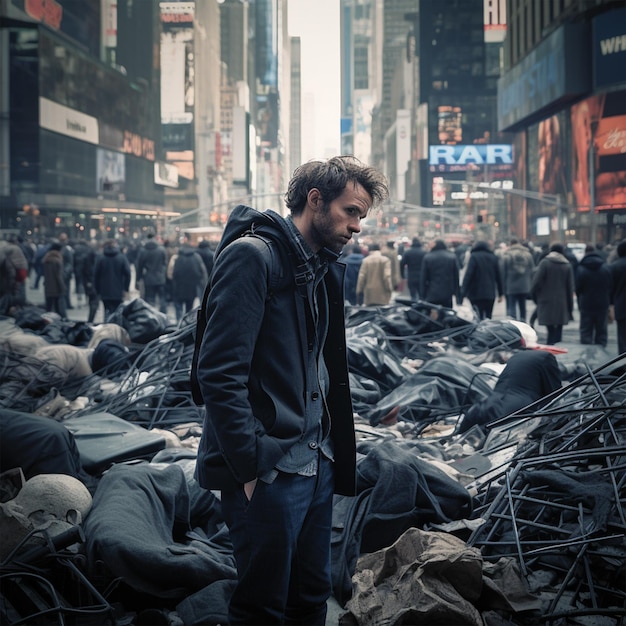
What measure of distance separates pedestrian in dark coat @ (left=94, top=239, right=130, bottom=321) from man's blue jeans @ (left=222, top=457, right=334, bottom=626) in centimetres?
1475

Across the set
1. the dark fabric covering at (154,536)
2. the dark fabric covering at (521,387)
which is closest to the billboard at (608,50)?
the dark fabric covering at (521,387)

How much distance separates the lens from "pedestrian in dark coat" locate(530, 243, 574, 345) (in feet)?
48.8

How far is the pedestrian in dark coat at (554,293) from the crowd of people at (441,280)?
2cm

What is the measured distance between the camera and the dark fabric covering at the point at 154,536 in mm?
4215

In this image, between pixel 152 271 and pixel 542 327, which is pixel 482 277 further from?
pixel 152 271

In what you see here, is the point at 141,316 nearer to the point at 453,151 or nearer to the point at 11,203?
the point at 11,203

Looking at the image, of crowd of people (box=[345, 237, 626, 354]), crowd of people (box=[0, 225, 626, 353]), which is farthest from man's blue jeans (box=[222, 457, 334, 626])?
crowd of people (box=[0, 225, 626, 353])

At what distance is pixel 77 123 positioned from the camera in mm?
84375

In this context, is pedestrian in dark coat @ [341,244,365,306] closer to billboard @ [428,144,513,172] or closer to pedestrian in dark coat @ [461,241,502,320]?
pedestrian in dark coat @ [461,241,502,320]

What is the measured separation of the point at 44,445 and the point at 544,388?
13.7ft

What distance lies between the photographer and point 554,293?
14945 mm

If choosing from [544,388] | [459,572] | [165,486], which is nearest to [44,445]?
[165,486]

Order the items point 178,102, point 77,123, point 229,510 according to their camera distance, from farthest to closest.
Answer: point 178,102 < point 77,123 < point 229,510

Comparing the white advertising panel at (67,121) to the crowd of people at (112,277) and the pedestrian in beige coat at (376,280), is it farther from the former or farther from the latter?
the pedestrian in beige coat at (376,280)
